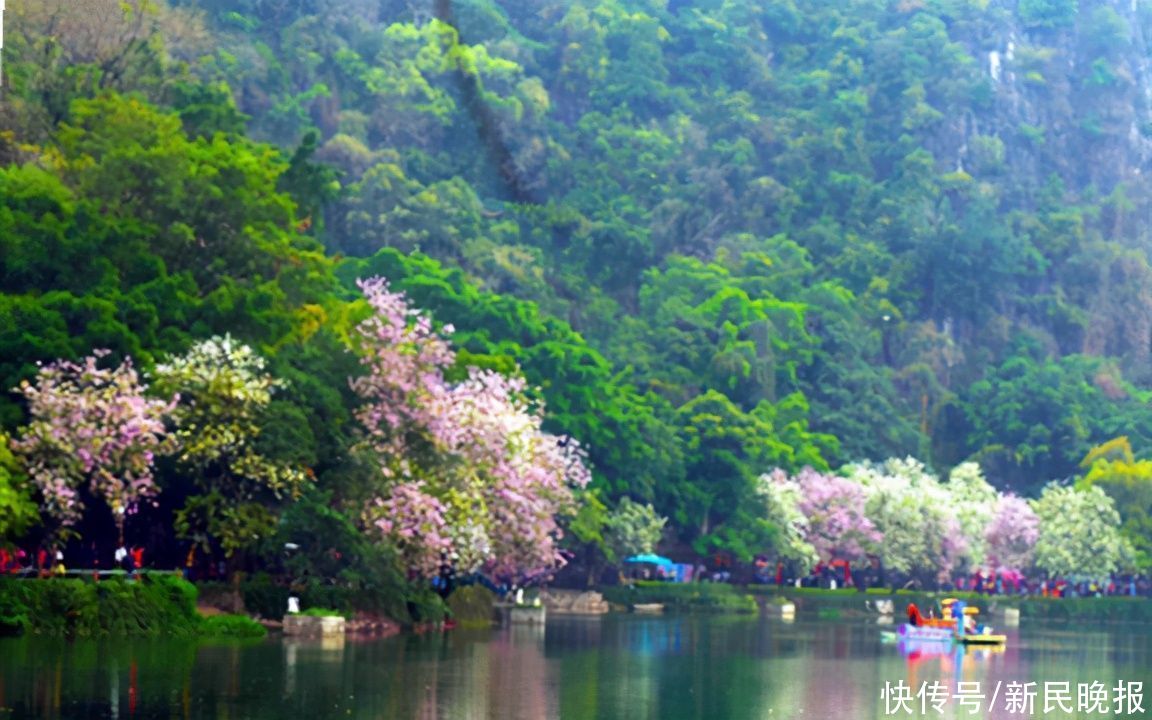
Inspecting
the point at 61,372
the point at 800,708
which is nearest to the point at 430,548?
the point at 61,372

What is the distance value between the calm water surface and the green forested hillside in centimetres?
1227

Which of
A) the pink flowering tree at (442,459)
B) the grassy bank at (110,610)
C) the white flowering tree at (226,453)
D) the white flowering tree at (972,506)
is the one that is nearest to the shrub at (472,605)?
the pink flowering tree at (442,459)

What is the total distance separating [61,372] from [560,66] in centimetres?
13617

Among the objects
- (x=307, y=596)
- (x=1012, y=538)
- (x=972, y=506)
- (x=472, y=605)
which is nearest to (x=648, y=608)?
(x=472, y=605)

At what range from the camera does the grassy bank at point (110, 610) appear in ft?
182

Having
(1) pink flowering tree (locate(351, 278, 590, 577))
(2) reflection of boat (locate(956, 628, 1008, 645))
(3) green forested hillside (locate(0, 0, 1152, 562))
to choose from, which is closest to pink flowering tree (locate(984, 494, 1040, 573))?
(3) green forested hillside (locate(0, 0, 1152, 562))

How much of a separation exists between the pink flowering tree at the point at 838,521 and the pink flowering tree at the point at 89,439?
63.7 m

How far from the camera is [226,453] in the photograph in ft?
218

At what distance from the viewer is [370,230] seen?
149 meters

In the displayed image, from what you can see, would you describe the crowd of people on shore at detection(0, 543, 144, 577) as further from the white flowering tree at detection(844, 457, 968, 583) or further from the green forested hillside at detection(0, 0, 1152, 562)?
the white flowering tree at detection(844, 457, 968, 583)

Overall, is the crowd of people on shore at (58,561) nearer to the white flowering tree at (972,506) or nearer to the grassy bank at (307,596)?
the grassy bank at (307,596)

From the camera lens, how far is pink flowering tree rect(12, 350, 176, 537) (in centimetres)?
6375

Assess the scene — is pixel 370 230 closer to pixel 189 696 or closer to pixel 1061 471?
pixel 1061 471

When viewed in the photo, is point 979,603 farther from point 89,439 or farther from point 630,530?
point 89,439
